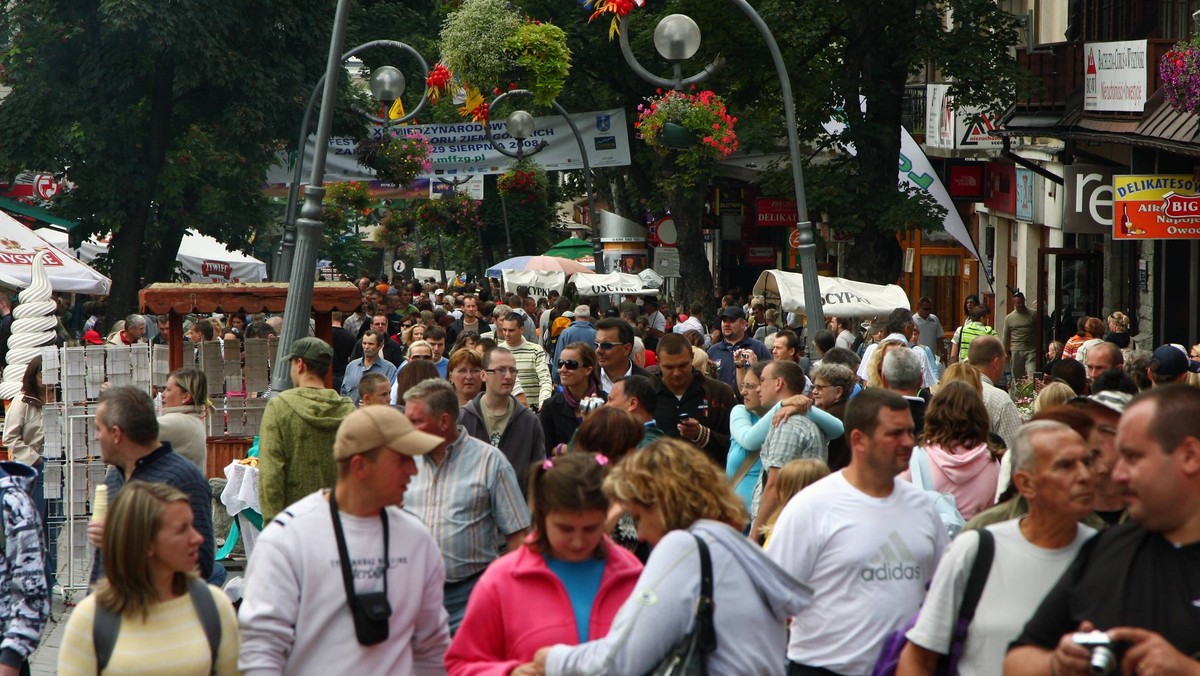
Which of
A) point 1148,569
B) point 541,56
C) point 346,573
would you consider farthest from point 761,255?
point 1148,569

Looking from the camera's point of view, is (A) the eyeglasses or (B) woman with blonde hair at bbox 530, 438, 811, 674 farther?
(A) the eyeglasses

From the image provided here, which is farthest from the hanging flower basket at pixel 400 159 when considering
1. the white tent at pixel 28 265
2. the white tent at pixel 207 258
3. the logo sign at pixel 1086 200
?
the logo sign at pixel 1086 200

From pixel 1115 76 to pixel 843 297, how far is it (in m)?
5.61

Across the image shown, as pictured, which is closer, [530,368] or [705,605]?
[705,605]

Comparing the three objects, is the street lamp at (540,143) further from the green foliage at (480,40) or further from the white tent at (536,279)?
the green foliage at (480,40)

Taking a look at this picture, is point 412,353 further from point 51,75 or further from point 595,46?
point 595,46

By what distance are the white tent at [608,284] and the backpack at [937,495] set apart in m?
19.4

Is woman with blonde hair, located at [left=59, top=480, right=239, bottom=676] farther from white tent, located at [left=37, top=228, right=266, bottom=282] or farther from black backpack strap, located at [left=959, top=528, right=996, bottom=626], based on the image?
white tent, located at [left=37, top=228, right=266, bottom=282]

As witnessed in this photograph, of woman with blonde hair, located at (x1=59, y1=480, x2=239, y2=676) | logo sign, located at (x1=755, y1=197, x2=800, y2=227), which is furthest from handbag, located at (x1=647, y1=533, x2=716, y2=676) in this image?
logo sign, located at (x1=755, y1=197, x2=800, y2=227)

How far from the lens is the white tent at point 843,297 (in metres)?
18.0

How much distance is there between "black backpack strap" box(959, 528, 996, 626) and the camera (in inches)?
163

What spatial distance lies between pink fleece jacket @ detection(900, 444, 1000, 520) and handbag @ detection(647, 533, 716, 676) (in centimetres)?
303

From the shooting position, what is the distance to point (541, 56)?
720 inches

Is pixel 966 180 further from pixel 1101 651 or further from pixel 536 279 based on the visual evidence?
pixel 1101 651
